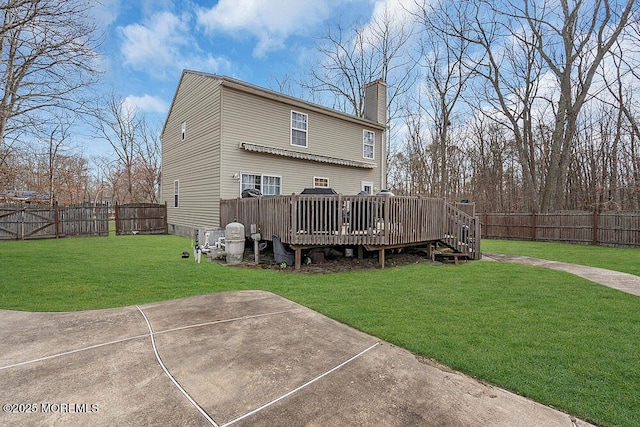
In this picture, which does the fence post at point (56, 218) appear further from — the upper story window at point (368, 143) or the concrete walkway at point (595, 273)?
the concrete walkway at point (595, 273)

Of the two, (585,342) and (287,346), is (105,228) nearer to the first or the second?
(287,346)

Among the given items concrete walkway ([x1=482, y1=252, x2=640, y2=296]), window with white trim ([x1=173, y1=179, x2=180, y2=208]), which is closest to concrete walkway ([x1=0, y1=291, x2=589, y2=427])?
concrete walkway ([x1=482, y1=252, x2=640, y2=296])

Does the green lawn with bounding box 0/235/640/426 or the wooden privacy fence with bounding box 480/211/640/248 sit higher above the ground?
the wooden privacy fence with bounding box 480/211/640/248

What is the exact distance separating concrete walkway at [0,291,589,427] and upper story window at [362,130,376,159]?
13.0 m

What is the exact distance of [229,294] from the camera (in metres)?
5.23

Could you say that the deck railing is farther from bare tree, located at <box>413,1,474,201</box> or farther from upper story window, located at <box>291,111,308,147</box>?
bare tree, located at <box>413,1,474,201</box>

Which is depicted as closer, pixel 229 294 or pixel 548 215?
pixel 229 294

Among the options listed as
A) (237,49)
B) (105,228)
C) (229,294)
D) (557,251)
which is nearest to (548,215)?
(557,251)

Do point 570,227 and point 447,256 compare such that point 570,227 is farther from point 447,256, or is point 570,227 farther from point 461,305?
point 461,305

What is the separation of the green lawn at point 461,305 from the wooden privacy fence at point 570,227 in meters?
6.31

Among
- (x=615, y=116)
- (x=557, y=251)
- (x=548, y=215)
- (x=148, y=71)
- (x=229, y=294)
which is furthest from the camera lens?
(x=615, y=116)

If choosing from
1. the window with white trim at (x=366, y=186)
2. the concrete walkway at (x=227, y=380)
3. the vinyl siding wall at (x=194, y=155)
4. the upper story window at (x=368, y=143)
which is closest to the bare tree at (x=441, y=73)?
the upper story window at (x=368, y=143)

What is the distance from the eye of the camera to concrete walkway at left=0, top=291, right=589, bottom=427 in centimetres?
210

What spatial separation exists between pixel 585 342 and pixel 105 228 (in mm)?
17566
